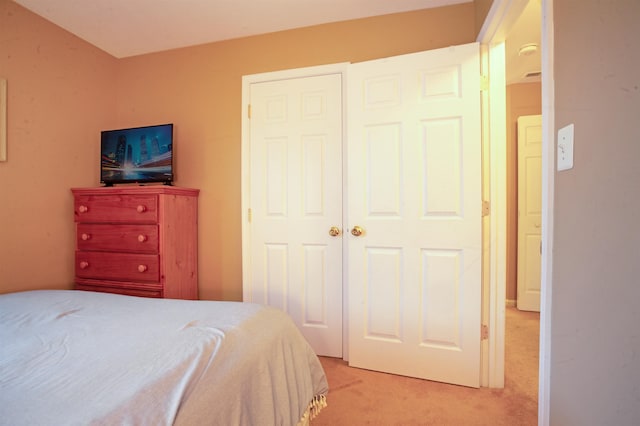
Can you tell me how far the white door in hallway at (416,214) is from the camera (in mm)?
1763

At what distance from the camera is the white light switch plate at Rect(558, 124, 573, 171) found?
2.79 feet

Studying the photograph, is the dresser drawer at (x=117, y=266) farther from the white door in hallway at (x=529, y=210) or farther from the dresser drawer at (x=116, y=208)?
the white door in hallway at (x=529, y=210)

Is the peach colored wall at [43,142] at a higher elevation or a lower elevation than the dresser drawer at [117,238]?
higher

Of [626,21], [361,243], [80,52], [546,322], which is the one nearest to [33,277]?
[80,52]

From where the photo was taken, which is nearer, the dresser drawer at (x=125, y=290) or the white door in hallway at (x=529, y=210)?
the dresser drawer at (x=125, y=290)

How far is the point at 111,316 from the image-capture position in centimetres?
108

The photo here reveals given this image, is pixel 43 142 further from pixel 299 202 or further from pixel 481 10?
pixel 481 10

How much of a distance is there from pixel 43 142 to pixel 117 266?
109 cm

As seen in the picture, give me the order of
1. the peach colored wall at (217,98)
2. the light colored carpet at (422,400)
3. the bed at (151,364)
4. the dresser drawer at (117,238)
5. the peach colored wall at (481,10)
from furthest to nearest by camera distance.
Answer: the peach colored wall at (217,98), the dresser drawer at (117,238), the peach colored wall at (481,10), the light colored carpet at (422,400), the bed at (151,364)

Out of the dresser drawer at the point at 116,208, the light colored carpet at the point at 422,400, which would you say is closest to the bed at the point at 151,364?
the light colored carpet at the point at 422,400

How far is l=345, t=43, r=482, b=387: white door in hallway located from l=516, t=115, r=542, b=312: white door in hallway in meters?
1.93

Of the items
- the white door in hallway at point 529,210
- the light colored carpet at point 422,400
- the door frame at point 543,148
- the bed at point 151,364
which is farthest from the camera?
the white door in hallway at point 529,210

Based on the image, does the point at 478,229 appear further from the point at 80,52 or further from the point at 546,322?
the point at 80,52

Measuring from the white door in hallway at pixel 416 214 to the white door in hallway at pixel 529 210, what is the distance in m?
1.93
